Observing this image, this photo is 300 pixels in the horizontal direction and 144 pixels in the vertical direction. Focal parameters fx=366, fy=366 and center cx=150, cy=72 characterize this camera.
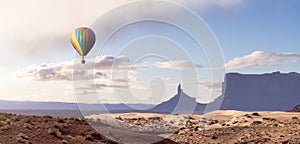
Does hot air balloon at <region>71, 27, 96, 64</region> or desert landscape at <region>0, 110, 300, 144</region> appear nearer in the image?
desert landscape at <region>0, 110, 300, 144</region>

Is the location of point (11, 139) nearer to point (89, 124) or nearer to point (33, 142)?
point (33, 142)

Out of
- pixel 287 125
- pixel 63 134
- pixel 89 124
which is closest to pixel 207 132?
pixel 287 125

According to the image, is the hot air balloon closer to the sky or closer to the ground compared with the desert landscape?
closer to the sky

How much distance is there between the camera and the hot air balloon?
157 feet

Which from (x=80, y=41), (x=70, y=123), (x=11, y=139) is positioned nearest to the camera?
(x=11, y=139)

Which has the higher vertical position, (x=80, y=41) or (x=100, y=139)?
(x=80, y=41)

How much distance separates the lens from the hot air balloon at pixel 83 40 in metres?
47.7

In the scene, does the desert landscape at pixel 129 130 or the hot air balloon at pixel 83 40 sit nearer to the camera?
the desert landscape at pixel 129 130

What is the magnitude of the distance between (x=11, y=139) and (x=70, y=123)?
415 inches

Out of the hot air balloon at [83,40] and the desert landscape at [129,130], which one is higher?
the hot air balloon at [83,40]

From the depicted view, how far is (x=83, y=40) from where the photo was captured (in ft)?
157

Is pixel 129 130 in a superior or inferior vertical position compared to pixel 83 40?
inferior

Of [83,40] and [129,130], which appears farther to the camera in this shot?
[83,40]

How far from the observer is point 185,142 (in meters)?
51.8
